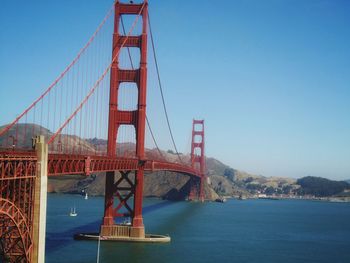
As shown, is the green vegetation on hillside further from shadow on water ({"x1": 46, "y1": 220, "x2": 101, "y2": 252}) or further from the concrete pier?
the concrete pier

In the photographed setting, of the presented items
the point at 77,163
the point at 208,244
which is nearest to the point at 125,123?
the point at 208,244

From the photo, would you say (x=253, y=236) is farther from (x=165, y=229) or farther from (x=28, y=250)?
(x=28, y=250)

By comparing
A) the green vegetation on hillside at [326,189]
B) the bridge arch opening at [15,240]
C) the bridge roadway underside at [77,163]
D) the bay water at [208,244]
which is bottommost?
the green vegetation on hillside at [326,189]

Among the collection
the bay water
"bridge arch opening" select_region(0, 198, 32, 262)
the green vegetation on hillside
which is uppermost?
"bridge arch opening" select_region(0, 198, 32, 262)

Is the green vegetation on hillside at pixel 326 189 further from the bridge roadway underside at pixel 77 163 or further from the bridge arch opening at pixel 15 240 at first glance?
the bridge arch opening at pixel 15 240

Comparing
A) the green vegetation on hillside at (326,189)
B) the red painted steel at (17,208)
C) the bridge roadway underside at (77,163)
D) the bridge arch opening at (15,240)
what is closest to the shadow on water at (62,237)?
the bridge roadway underside at (77,163)

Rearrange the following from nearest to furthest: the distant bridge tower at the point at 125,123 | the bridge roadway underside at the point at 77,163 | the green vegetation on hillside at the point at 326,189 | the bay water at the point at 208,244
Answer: the bridge roadway underside at the point at 77,163 < the bay water at the point at 208,244 < the distant bridge tower at the point at 125,123 < the green vegetation on hillside at the point at 326,189

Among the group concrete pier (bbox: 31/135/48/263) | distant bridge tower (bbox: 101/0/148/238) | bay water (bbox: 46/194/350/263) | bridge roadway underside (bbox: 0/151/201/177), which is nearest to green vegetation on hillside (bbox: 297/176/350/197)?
bay water (bbox: 46/194/350/263)

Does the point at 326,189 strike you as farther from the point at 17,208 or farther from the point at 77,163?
the point at 17,208
